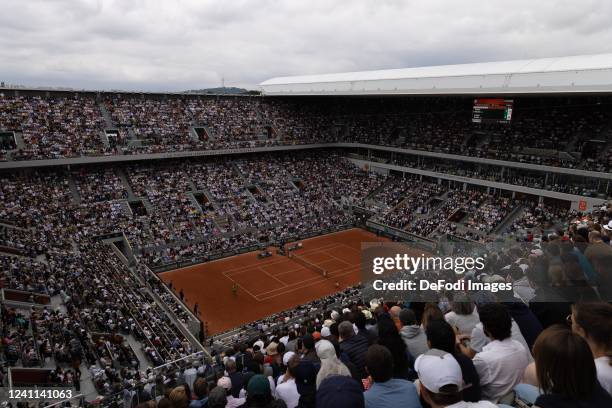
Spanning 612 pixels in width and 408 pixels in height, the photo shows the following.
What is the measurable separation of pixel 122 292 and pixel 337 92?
3545cm

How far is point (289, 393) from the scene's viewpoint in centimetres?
609

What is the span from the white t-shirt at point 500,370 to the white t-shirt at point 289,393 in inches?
107

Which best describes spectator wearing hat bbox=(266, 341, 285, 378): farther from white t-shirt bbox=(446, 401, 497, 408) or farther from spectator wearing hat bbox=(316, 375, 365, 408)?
white t-shirt bbox=(446, 401, 497, 408)

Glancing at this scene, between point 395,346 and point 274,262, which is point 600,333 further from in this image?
point 274,262

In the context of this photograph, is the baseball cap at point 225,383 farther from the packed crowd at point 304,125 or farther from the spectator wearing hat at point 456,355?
the packed crowd at point 304,125

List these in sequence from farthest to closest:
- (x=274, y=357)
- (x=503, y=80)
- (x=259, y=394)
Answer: (x=503, y=80) → (x=274, y=357) → (x=259, y=394)

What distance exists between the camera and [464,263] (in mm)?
15695

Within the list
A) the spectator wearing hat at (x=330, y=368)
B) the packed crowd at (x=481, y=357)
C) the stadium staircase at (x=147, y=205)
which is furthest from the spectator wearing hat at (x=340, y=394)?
the stadium staircase at (x=147, y=205)

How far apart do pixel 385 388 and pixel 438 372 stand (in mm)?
874

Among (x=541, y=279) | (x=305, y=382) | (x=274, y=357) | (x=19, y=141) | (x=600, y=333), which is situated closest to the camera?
(x=600, y=333)

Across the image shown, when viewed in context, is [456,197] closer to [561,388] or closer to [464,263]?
[464,263]

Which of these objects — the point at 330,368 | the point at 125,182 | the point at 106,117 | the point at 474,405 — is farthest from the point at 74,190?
the point at 474,405

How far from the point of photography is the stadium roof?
1257 inches

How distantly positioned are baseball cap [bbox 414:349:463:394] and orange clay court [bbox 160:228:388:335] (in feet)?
72.8
